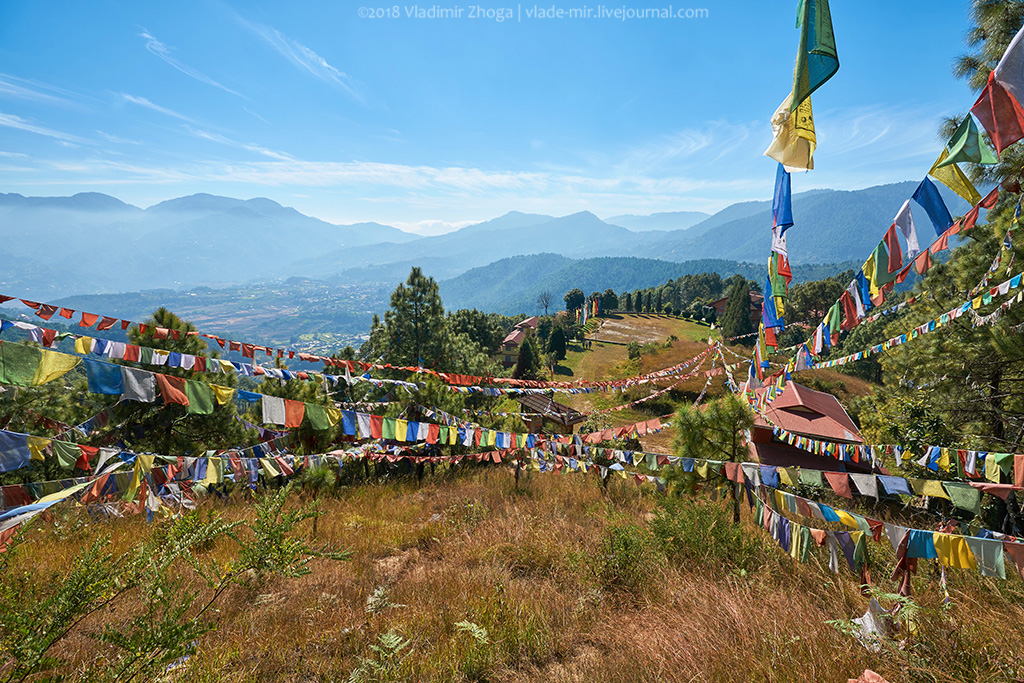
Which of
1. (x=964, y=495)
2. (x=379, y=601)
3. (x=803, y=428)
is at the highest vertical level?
(x=964, y=495)

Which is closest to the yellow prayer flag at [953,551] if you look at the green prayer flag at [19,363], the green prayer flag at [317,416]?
the green prayer flag at [317,416]

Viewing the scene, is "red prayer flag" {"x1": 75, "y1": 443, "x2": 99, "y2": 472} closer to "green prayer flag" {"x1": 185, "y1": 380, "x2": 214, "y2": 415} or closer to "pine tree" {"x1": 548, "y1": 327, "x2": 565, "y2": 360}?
"green prayer flag" {"x1": 185, "y1": 380, "x2": 214, "y2": 415}

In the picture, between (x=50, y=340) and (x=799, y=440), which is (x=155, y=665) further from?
(x=799, y=440)

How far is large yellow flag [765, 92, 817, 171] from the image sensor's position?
502 centimetres

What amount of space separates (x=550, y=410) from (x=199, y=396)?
82.7 ft

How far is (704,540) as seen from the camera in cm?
569

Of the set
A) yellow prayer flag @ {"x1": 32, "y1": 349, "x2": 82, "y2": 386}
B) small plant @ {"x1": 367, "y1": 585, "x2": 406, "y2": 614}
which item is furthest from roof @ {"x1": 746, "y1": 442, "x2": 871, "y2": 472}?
yellow prayer flag @ {"x1": 32, "y1": 349, "x2": 82, "y2": 386}

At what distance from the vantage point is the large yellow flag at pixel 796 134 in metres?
5.02

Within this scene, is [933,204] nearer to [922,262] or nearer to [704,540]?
[922,262]

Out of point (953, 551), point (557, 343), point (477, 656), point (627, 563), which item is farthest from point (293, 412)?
point (557, 343)

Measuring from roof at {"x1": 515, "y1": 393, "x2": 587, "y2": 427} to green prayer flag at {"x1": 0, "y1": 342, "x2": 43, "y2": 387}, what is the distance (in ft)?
84.2

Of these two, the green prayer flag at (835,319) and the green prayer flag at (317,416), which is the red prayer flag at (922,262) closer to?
the green prayer flag at (835,319)

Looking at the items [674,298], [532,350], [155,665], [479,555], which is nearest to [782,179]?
[479,555]

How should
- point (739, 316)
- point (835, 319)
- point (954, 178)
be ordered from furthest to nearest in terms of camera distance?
1. point (739, 316)
2. point (835, 319)
3. point (954, 178)
